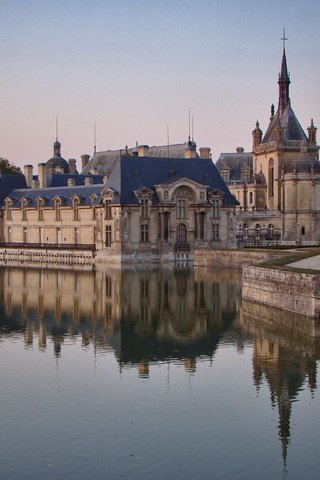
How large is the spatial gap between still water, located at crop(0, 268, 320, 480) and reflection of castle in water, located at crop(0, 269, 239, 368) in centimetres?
10

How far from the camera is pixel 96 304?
42.7 meters

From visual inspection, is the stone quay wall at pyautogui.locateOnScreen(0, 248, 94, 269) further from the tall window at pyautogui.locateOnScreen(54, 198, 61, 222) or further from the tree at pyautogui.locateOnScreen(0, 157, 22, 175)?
the tree at pyautogui.locateOnScreen(0, 157, 22, 175)

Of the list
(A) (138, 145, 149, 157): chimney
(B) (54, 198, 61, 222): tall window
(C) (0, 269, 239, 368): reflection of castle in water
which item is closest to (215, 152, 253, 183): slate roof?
(A) (138, 145, 149, 157): chimney

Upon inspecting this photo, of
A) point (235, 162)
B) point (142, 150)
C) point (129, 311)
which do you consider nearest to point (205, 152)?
point (142, 150)

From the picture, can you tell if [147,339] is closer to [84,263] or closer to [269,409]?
[269,409]

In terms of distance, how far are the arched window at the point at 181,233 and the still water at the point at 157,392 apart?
3304 cm

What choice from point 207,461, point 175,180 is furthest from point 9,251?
point 207,461

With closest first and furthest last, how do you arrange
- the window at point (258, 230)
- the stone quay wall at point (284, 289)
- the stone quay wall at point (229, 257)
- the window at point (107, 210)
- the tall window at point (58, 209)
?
the stone quay wall at point (284, 289) → the stone quay wall at point (229, 257) → the window at point (107, 210) → the tall window at point (58, 209) → the window at point (258, 230)

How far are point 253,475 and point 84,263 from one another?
58032 mm

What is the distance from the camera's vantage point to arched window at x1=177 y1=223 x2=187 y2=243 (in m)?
75.5

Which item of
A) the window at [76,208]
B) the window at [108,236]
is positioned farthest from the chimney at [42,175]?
the window at [108,236]

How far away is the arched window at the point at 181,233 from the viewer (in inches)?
2972

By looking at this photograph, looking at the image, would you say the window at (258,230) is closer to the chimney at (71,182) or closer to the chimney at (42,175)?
the chimney at (71,182)

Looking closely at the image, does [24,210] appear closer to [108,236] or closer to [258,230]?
[108,236]
